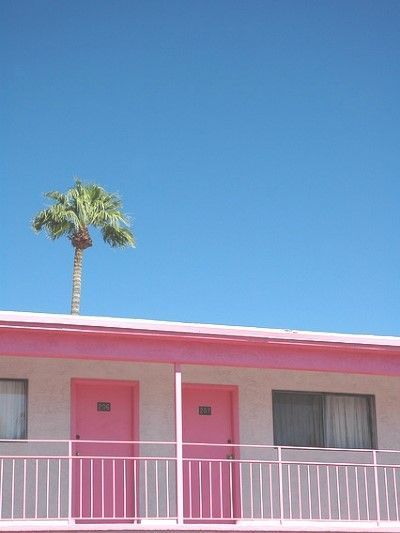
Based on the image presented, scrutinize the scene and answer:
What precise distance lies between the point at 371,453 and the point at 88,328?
17.5 ft

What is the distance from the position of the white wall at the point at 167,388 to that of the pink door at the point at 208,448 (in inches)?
8.7

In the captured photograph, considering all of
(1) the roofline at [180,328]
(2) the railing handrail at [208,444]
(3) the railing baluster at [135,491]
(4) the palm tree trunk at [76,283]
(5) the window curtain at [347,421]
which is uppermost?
(4) the palm tree trunk at [76,283]

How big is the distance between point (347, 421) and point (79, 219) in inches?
752

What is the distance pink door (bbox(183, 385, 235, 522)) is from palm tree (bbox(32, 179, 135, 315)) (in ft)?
60.2

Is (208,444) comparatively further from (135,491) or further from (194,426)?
(194,426)

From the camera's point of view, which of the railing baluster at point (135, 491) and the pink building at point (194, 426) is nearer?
the pink building at point (194, 426)

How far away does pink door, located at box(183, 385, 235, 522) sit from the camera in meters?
16.8

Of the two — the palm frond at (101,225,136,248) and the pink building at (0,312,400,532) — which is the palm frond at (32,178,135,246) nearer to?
the palm frond at (101,225,136,248)

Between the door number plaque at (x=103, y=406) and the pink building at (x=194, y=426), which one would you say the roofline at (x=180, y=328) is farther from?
the door number plaque at (x=103, y=406)

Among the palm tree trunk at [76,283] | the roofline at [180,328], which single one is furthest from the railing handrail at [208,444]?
the palm tree trunk at [76,283]

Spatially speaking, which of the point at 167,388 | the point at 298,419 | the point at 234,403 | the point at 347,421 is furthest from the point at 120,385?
the point at 347,421

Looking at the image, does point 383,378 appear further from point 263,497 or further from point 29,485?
point 29,485

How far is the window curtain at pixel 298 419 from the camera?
1753 centimetres

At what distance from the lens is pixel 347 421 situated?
17.9 metres
